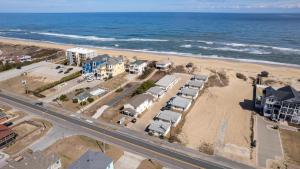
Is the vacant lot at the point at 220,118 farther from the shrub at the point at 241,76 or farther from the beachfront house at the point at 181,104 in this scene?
the shrub at the point at 241,76

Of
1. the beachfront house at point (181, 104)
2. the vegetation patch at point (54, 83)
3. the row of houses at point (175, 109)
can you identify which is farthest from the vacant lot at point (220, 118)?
the vegetation patch at point (54, 83)

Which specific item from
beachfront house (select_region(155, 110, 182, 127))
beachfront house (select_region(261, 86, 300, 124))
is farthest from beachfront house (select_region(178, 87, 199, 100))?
beachfront house (select_region(261, 86, 300, 124))

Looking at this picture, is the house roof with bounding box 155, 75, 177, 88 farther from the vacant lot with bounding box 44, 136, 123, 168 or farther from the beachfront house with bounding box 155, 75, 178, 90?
the vacant lot with bounding box 44, 136, 123, 168

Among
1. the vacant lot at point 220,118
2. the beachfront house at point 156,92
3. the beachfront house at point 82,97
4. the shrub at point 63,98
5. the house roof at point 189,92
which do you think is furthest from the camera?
the beachfront house at point 156,92

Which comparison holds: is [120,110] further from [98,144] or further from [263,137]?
[263,137]

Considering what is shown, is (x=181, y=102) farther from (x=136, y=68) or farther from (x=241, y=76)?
(x=241, y=76)

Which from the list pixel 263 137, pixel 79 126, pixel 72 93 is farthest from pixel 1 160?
pixel 263 137
